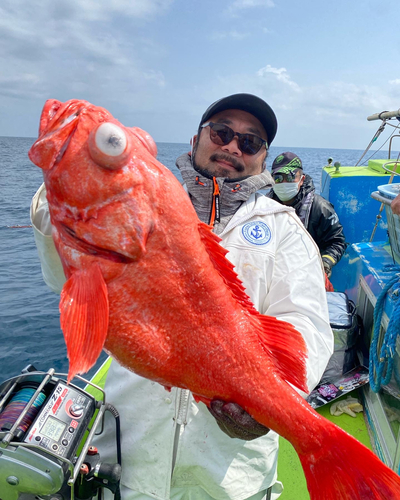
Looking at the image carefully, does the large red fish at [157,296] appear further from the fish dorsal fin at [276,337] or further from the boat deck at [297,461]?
the boat deck at [297,461]

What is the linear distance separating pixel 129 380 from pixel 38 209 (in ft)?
3.97

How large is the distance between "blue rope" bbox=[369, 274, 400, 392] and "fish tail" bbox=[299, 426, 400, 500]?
1483 millimetres

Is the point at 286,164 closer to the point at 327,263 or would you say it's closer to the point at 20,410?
the point at 327,263

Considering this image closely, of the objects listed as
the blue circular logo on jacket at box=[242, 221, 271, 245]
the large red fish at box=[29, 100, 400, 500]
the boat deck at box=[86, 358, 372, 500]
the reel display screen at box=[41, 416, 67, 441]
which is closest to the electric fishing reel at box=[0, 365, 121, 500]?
the reel display screen at box=[41, 416, 67, 441]

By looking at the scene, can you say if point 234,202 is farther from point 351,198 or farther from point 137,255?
point 351,198

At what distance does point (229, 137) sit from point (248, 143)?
15 cm

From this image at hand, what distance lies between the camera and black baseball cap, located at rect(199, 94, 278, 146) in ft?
8.81

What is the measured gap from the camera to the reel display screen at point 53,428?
90.7 inches

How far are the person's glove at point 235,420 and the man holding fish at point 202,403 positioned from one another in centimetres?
27

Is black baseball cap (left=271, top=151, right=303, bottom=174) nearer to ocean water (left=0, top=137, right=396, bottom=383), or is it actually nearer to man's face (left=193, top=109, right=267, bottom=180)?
man's face (left=193, top=109, right=267, bottom=180)

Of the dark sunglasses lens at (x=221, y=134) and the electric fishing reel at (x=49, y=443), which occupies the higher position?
the dark sunglasses lens at (x=221, y=134)

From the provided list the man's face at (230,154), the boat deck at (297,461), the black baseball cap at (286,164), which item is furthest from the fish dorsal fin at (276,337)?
the black baseball cap at (286,164)

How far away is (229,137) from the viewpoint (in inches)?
106

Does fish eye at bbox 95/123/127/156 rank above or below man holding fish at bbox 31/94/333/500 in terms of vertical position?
above
